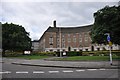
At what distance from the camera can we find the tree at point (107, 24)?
3131 centimetres

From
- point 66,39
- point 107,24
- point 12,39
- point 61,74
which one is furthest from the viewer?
point 66,39

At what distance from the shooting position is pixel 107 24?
3231 cm

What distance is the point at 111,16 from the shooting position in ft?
105

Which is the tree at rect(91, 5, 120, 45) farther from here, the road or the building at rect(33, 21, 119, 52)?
the building at rect(33, 21, 119, 52)

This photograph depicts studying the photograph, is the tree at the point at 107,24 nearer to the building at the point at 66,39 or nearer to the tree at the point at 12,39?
the tree at the point at 12,39

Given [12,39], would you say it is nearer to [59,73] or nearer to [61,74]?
[59,73]

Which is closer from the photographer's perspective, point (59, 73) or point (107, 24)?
point (59, 73)

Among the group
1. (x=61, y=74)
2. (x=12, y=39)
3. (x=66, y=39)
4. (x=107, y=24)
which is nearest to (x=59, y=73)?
(x=61, y=74)

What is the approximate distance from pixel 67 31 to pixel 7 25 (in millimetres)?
55391

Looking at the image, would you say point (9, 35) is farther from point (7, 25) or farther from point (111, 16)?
point (111, 16)

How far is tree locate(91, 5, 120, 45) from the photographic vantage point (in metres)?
31.3

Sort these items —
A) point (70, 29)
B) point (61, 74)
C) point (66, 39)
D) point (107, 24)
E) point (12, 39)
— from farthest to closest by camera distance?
point (70, 29), point (66, 39), point (12, 39), point (107, 24), point (61, 74)

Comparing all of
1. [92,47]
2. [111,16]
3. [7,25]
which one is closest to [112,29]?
[111,16]

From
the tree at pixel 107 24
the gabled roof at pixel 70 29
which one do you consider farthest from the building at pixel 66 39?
the tree at pixel 107 24
